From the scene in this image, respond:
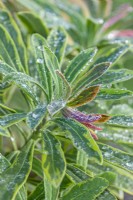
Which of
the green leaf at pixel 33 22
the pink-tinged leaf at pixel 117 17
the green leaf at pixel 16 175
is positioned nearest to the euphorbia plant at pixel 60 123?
the green leaf at pixel 16 175

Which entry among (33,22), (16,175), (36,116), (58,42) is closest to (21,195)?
(16,175)

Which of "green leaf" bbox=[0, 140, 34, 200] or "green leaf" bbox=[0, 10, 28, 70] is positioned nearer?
"green leaf" bbox=[0, 140, 34, 200]

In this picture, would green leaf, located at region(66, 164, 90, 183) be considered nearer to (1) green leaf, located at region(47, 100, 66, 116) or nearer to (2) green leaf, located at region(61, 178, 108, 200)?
(2) green leaf, located at region(61, 178, 108, 200)

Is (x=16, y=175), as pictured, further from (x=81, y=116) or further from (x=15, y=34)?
(x=15, y=34)

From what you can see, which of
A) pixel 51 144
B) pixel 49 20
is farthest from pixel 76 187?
pixel 49 20

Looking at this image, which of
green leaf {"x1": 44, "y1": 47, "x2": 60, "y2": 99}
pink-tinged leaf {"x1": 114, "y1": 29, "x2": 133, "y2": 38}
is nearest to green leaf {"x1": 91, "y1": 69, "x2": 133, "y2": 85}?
green leaf {"x1": 44, "y1": 47, "x2": 60, "y2": 99}

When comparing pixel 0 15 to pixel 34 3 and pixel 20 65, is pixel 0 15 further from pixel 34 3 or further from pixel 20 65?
pixel 34 3
